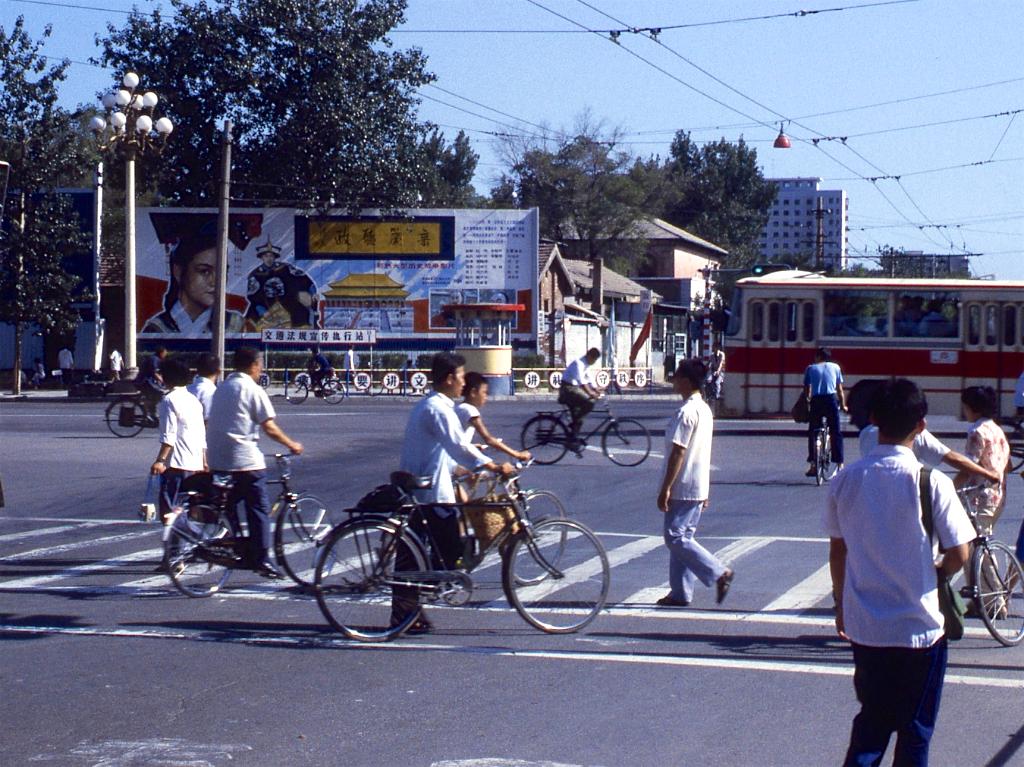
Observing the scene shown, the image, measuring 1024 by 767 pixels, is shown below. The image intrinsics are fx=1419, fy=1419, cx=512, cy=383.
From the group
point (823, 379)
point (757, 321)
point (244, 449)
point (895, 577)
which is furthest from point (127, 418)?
point (895, 577)

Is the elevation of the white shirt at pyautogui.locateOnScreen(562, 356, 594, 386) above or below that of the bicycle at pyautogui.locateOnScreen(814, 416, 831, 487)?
above

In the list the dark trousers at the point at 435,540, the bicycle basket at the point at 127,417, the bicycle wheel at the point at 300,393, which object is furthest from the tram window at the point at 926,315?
the dark trousers at the point at 435,540

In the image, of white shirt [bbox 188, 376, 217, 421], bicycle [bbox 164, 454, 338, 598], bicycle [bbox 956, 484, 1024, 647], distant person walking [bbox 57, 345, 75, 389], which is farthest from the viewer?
distant person walking [bbox 57, 345, 75, 389]

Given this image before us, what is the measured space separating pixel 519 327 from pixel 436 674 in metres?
42.5

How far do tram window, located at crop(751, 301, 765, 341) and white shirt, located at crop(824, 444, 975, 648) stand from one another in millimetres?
23582

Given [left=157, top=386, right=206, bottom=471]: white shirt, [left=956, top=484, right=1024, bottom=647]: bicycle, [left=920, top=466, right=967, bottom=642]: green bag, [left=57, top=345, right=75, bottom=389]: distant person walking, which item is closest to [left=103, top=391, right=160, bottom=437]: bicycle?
[left=157, top=386, right=206, bottom=471]: white shirt

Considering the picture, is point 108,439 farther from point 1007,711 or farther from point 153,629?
point 1007,711

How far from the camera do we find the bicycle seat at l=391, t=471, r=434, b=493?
8.71 m

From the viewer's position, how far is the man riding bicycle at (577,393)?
843 inches

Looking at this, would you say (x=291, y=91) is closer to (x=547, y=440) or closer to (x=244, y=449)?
(x=547, y=440)

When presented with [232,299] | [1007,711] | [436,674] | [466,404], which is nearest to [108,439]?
[466,404]

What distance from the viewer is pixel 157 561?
12055 mm

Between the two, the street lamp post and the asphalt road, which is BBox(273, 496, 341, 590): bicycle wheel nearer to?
the asphalt road

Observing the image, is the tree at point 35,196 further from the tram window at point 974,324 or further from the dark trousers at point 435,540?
the dark trousers at point 435,540
